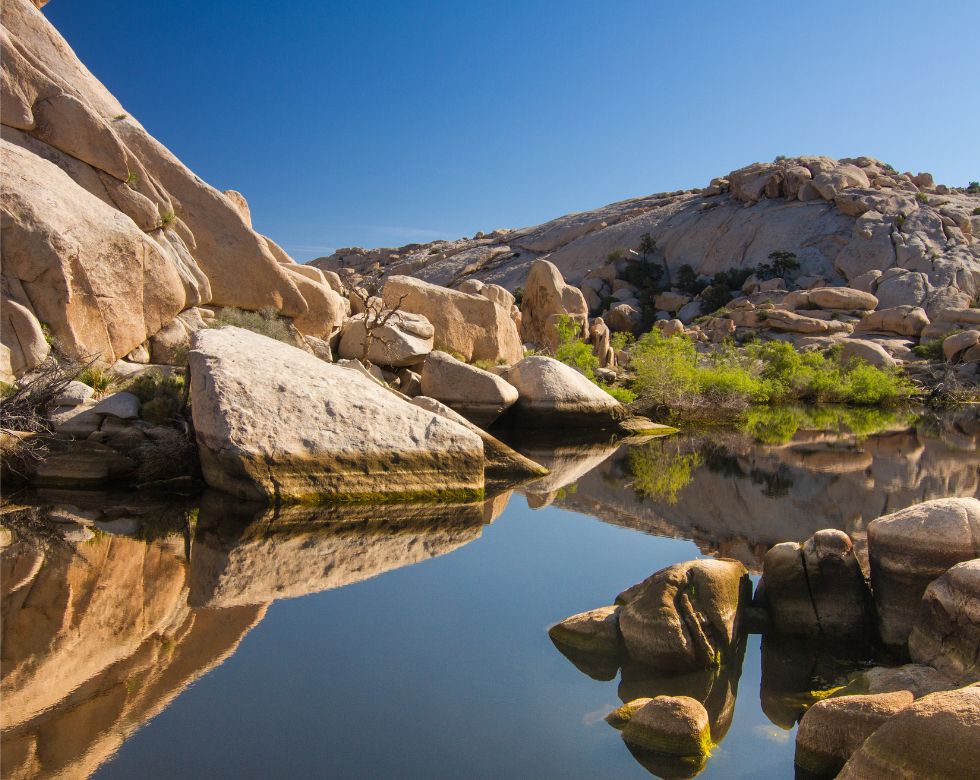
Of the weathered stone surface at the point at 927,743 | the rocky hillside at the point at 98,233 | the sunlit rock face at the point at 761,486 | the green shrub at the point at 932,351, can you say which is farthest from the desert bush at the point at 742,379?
the weathered stone surface at the point at 927,743

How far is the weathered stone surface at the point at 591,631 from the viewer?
6.52 metres

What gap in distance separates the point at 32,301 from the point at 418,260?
76.6 metres

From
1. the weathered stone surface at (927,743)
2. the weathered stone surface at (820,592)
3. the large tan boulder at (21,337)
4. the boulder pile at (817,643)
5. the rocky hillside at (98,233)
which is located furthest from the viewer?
the rocky hillside at (98,233)

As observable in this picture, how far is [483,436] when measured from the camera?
1459 centimetres

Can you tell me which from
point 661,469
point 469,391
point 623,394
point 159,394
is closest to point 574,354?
point 623,394

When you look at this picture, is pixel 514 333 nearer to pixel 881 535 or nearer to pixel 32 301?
pixel 32 301

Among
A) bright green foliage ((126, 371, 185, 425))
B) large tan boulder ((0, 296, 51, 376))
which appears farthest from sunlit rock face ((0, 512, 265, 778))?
large tan boulder ((0, 296, 51, 376))

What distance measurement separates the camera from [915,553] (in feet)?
21.4

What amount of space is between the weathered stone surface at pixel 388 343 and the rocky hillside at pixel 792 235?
44.1 metres

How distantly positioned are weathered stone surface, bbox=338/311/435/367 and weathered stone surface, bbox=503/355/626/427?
2.59 meters

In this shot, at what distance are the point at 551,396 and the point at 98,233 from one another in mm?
10976

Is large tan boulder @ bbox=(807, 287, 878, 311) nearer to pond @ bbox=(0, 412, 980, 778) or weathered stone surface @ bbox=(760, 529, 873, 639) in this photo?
pond @ bbox=(0, 412, 980, 778)

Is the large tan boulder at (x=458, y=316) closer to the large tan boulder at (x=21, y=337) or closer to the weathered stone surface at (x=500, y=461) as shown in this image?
the weathered stone surface at (x=500, y=461)

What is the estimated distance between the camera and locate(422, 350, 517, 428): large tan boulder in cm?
1934
